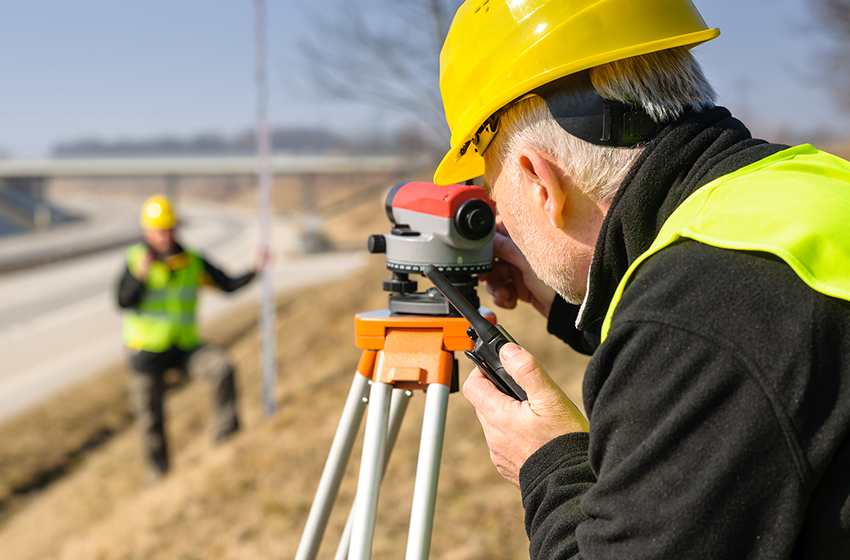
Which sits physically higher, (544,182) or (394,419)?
(544,182)

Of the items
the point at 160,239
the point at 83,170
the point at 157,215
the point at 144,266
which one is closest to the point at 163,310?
the point at 144,266

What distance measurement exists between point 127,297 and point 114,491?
166 centimetres

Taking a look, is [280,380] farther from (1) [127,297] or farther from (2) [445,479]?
(2) [445,479]

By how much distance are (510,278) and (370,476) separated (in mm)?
727

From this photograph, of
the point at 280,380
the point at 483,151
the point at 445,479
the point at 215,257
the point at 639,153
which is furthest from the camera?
the point at 215,257

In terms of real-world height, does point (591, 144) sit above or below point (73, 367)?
above

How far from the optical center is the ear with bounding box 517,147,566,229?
103 centimetres

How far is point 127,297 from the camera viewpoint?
545 centimetres

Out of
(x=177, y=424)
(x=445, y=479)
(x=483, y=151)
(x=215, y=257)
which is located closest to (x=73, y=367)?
(x=177, y=424)

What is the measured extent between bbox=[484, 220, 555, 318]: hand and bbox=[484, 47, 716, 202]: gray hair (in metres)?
0.77

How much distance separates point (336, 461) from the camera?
1719 millimetres

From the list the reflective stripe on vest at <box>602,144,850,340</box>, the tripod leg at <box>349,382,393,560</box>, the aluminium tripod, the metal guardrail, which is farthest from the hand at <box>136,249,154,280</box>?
the metal guardrail

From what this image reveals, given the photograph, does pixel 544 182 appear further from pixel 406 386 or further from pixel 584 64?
pixel 406 386

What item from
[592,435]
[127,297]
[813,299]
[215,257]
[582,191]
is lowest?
[215,257]
